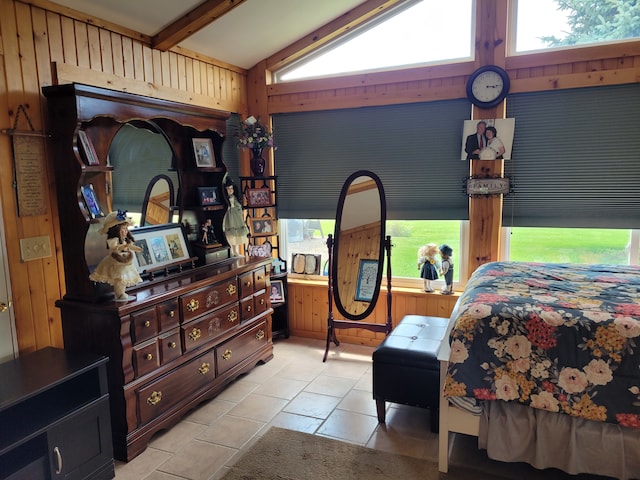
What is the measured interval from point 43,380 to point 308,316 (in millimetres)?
2486

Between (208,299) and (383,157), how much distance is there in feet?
6.12

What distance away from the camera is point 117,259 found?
2.42 m

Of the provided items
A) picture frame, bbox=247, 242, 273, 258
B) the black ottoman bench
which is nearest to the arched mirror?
picture frame, bbox=247, 242, 273, 258

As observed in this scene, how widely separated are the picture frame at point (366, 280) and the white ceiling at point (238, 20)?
196 centimetres

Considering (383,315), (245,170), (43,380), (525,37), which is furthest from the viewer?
(245,170)

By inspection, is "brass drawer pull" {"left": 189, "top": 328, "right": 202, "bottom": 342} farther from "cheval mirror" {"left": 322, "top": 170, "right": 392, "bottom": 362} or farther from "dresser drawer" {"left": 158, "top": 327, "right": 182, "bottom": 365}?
"cheval mirror" {"left": 322, "top": 170, "right": 392, "bottom": 362}

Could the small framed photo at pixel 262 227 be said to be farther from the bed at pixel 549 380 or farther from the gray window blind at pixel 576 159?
the bed at pixel 549 380

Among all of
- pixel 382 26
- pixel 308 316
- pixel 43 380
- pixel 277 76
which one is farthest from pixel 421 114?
pixel 43 380

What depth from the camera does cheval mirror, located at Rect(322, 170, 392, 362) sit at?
3746mm

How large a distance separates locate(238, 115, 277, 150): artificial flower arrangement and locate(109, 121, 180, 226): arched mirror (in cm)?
80

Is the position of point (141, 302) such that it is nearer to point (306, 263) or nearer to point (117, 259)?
→ point (117, 259)

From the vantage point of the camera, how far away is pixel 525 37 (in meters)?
3.40

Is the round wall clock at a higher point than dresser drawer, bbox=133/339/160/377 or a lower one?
higher

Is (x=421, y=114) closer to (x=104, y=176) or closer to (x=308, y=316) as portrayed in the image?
(x=308, y=316)
